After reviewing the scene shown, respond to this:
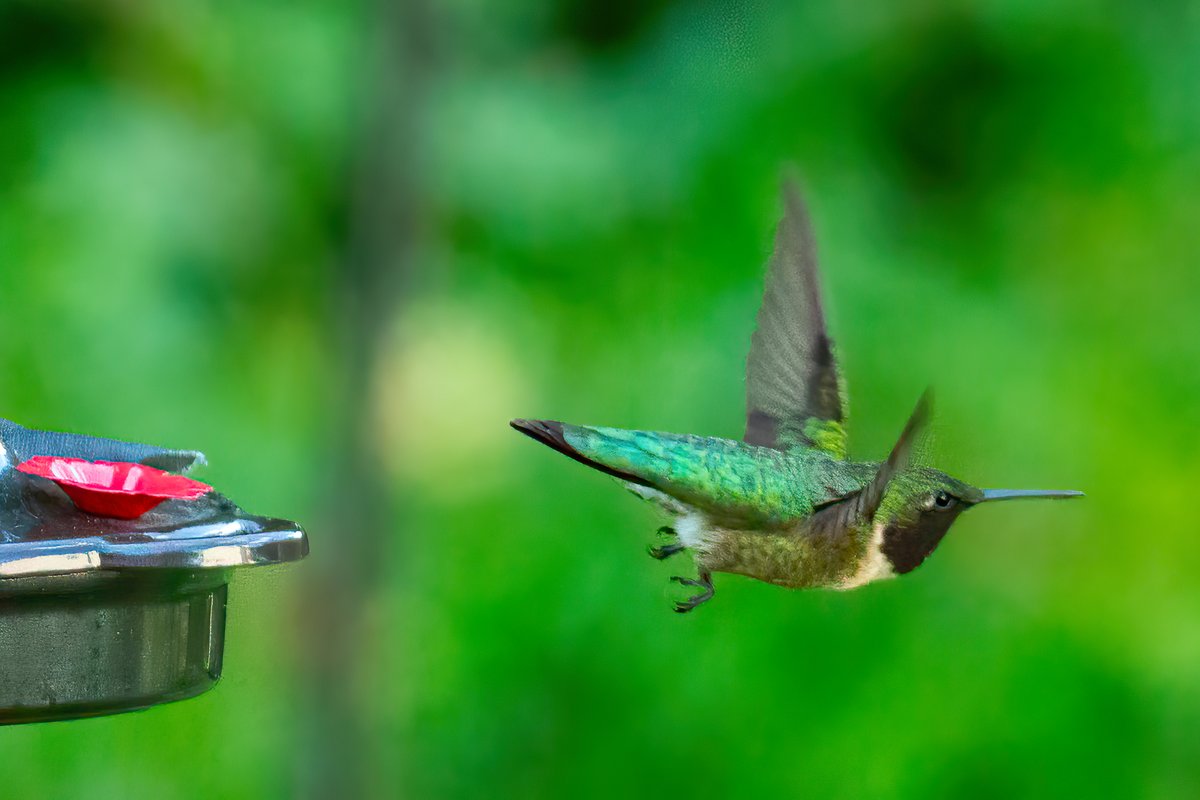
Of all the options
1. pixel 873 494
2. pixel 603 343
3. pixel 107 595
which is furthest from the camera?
pixel 603 343

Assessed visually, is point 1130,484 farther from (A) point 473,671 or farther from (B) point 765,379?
(B) point 765,379

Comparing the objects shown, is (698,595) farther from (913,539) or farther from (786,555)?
(913,539)

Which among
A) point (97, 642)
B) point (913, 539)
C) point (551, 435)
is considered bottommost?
point (97, 642)

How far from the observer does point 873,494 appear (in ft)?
6.28

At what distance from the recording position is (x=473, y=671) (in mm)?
4551

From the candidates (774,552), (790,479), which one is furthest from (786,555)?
(790,479)

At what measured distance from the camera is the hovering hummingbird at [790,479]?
193 centimetres

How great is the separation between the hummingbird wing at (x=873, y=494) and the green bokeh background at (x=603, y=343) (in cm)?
181

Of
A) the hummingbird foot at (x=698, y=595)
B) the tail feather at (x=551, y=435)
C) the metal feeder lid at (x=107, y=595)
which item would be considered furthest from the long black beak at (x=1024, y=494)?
the metal feeder lid at (x=107, y=595)

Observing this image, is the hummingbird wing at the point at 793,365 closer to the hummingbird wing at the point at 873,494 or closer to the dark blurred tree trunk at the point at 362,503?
the hummingbird wing at the point at 873,494

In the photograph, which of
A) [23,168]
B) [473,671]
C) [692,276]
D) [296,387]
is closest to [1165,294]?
[692,276]

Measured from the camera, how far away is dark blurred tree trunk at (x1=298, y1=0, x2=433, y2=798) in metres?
4.44

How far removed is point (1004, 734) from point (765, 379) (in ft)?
7.98

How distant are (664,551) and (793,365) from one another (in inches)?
17.2
